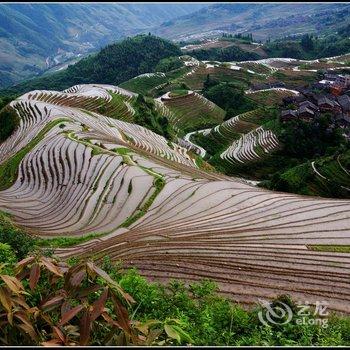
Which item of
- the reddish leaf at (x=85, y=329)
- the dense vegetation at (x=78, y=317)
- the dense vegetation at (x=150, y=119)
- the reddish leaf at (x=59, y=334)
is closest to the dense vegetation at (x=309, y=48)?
the dense vegetation at (x=150, y=119)

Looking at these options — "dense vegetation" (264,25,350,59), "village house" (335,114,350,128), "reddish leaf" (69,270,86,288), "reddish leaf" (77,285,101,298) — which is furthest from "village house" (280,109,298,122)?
"dense vegetation" (264,25,350,59)

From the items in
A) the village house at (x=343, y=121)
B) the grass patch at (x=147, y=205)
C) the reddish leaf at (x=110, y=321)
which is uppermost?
the reddish leaf at (x=110, y=321)

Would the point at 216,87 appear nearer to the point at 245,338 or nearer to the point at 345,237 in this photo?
the point at 345,237

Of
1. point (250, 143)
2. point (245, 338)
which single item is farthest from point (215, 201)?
point (250, 143)

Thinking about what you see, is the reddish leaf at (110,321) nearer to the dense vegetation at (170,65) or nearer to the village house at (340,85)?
the village house at (340,85)

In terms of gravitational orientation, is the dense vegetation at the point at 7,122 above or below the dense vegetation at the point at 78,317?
below

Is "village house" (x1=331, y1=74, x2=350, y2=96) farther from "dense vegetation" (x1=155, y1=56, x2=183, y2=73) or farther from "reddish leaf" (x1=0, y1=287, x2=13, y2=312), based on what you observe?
"reddish leaf" (x1=0, y1=287, x2=13, y2=312)
